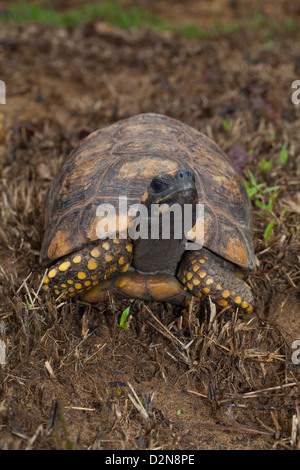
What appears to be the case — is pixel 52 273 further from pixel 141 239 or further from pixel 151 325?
pixel 151 325

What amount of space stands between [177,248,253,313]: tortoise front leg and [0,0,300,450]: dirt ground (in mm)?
112

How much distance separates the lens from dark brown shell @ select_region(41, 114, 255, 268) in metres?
3.04

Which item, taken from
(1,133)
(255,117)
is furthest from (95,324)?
(255,117)

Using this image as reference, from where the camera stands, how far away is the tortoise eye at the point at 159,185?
106 inches

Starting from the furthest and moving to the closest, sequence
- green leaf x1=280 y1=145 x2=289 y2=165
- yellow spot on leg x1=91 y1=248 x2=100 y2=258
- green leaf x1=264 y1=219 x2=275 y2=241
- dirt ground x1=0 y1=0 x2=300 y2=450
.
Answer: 1. green leaf x1=280 y1=145 x2=289 y2=165
2. green leaf x1=264 y1=219 x2=275 y2=241
3. yellow spot on leg x1=91 y1=248 x2=100 y2=258
4. dirt ground x1=0 y1=0 x2=300 y2=450

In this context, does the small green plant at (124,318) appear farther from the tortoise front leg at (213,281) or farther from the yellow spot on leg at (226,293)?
the yellow spot on leg at (226,293)

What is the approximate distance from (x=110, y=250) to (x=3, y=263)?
2.95 ft

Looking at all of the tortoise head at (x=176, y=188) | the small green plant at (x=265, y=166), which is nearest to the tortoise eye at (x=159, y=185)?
the tortoise head at (x=176, y=188)

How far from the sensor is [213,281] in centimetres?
305

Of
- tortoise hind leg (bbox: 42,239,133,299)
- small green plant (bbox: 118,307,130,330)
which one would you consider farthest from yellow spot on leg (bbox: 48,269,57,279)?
small green plant (bbox: 118,307,130,330)

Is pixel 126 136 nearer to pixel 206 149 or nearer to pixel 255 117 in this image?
pixel 206 149

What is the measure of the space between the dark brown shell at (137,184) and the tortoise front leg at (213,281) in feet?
0.35

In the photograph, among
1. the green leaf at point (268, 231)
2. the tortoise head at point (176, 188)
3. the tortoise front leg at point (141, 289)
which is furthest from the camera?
the green leaf at point (268, 231)

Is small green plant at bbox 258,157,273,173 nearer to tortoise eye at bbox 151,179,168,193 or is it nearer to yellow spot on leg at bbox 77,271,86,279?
tortoise eye at bbox 151,179,168,193
